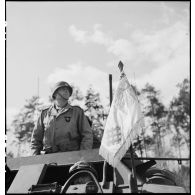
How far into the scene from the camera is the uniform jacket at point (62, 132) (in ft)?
16.2

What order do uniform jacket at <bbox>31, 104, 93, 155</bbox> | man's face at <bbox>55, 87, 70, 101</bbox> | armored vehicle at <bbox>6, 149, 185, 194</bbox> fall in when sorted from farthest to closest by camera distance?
man's face at <bbox>55, 87, 70, 101</bbox>
uniform jacket at <bbox>31, 104, 93, 155</bbox>
armored vehicle at <bbox>6, 149, 185, 194</bbox>

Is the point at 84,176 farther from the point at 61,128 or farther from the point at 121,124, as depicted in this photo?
the point at 61,128

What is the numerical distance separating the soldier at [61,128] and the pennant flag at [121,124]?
1.48 m

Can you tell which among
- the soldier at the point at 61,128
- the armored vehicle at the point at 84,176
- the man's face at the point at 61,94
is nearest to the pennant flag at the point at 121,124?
the armored vehicle at the point at 84,176

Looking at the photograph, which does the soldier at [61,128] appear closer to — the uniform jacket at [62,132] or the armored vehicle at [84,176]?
the uniform jacket at [62,132]

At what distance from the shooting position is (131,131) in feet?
11.0

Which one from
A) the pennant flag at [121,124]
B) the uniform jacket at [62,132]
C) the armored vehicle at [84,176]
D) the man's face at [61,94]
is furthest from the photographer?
the man's face at [61,94]

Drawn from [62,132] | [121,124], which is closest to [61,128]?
[62,132]

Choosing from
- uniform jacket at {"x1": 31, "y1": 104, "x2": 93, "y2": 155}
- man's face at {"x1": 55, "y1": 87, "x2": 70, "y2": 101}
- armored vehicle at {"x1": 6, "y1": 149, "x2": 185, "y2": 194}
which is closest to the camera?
armored vehicle at {"x1": 6, "y1": 149, "x2": 185, "y2": 194}

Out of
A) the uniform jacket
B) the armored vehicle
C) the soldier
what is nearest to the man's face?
the soldier

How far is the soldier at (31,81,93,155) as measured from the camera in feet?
16.2

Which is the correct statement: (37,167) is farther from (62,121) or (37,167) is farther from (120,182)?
(62,121)

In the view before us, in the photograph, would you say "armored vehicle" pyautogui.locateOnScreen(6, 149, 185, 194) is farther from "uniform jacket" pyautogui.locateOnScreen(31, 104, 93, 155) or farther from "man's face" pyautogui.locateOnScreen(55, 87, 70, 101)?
"man's face" pyautogui.locateOnScreen(55, 87, 70, 101)

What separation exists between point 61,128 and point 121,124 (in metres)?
1.77
